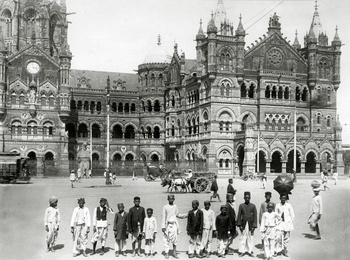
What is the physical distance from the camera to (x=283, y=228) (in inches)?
496

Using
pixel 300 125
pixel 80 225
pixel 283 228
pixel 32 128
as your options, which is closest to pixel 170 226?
pixel 80 225

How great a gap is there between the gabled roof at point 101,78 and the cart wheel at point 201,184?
1728 inches

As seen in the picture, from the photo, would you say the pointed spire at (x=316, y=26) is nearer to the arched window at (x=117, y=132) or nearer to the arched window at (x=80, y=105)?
the arched window at (x=117, y=132)

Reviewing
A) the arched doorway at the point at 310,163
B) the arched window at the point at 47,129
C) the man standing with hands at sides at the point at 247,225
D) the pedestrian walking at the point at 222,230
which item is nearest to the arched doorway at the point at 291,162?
the arched doorway at the point at 310,163

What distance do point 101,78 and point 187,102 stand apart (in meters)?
16.9

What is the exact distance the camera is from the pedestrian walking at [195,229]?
39.7 ft

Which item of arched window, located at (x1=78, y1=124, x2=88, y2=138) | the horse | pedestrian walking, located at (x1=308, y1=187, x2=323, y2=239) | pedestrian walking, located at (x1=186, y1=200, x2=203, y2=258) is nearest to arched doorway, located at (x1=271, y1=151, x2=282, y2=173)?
arched window, located at (x1=78, y1=124, x2=88, y2=138)

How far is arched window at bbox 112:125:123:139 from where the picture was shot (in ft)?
237

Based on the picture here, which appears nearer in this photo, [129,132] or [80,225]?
[80,225]

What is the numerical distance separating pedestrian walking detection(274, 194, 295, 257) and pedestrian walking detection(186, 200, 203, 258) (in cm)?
197

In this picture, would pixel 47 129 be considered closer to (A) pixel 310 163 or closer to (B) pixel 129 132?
(B) pixel 129 132

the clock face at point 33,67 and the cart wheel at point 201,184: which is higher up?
the clock face at point 33,67

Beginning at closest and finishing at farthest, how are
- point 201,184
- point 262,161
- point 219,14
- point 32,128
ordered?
1. point 201,184
2. point 262,161
3. point 32,128
4. point 219,14

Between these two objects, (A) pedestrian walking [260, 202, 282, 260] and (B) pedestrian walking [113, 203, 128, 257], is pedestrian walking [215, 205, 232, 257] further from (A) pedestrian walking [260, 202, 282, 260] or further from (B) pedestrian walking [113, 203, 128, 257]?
(B) pedestrian walking [113, 203, 128, 257]
